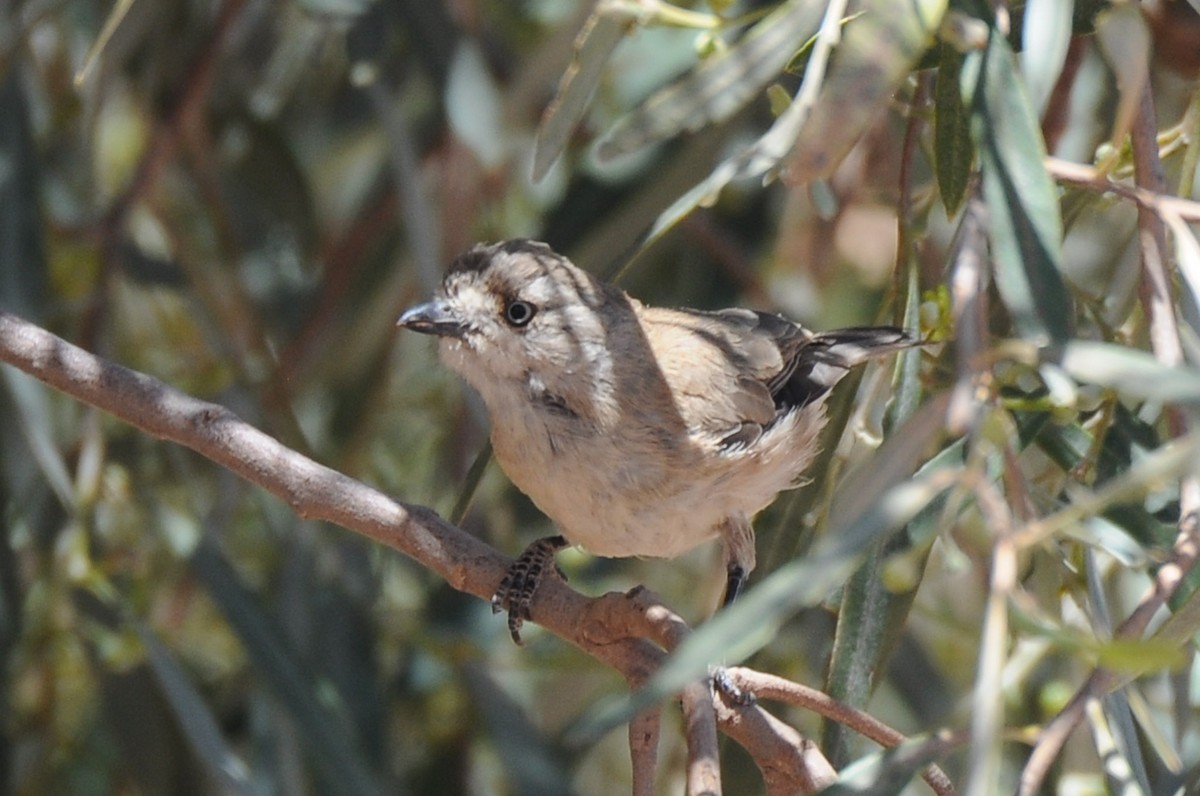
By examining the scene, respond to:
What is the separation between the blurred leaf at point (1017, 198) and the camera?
1.48m

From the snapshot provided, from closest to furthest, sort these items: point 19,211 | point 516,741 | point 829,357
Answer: point 829,357 → point 19,211 → point 516,741

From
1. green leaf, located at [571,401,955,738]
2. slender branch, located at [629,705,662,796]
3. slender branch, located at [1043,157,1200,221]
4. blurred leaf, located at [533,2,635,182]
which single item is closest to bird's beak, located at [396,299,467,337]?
blurred leaf, located at [533,2,635,182]

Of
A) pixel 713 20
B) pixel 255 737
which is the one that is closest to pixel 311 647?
pixel 255 737

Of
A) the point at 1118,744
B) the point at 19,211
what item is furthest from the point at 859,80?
the point at 19,211

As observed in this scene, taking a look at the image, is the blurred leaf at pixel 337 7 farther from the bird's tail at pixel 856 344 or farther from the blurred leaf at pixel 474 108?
the bird's tail at pixel 856 344

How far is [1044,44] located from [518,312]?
47.4 inches

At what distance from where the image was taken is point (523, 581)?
2494 millimetres

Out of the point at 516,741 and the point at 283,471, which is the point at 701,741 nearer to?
the point at 283,471

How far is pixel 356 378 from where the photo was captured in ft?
12.9

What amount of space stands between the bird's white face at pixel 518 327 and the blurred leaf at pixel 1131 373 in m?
1.25

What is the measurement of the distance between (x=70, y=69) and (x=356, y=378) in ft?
3.31

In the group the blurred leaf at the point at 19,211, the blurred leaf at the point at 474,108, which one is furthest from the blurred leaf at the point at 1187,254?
the blurred leaf at the point at 19,211

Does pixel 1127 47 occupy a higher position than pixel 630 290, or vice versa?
pixel 1127 47

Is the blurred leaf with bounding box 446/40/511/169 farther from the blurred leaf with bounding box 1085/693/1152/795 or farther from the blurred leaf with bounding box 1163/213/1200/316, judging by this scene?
the blurred leaf with bounding box 1085/693/1152/795
